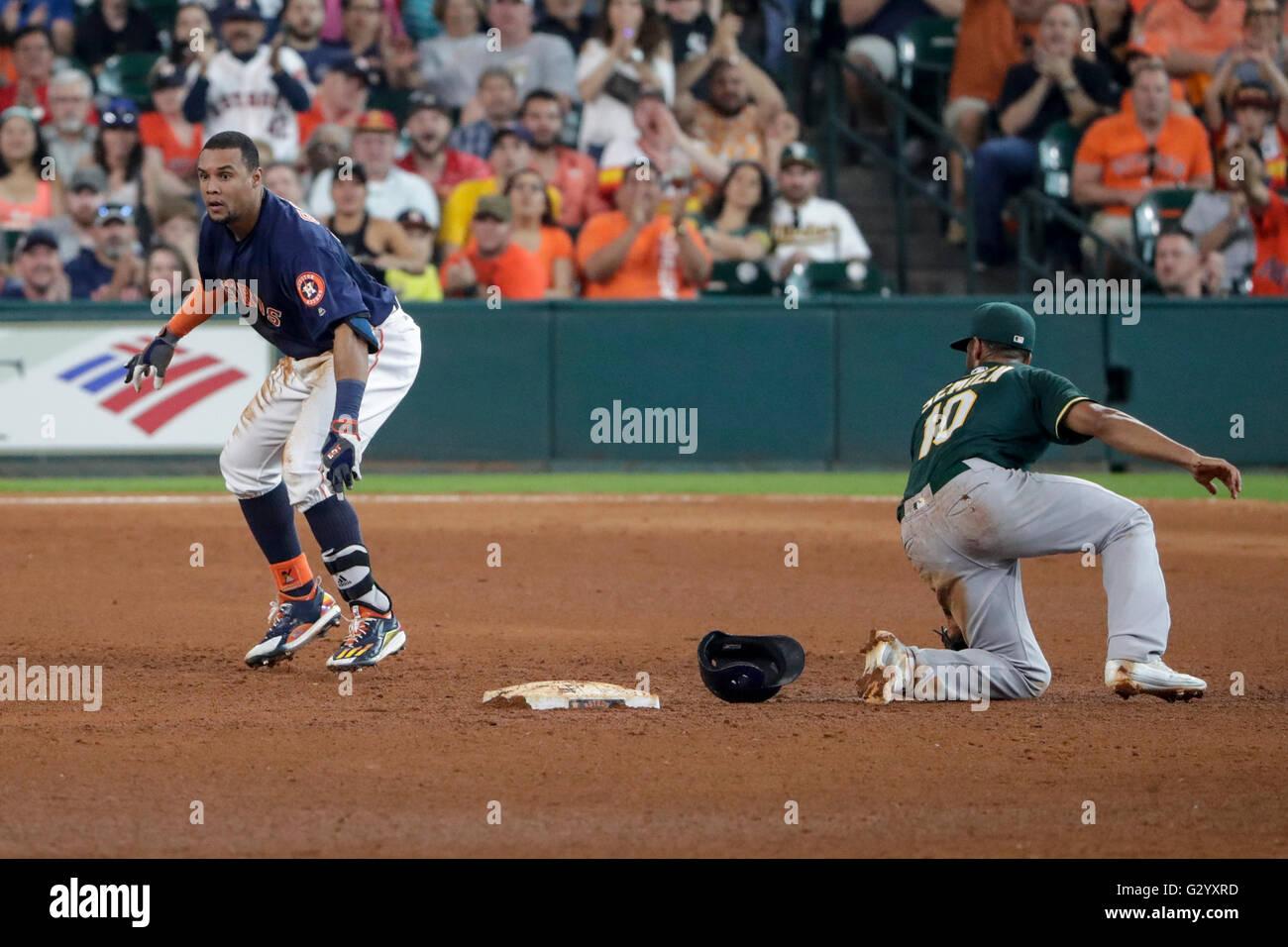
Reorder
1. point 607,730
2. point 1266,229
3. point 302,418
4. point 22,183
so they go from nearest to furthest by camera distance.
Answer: point 607,730
point 302,418
point 1266,229
point 22,183

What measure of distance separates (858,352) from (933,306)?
759 millimetres

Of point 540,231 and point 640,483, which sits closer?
point 640,483

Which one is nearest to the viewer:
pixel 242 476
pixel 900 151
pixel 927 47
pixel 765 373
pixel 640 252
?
pixel 242 476

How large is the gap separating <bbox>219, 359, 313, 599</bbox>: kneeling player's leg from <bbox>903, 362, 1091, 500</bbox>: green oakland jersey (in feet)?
8.41

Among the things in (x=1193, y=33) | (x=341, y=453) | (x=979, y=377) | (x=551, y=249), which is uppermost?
(x=1193, y=33)

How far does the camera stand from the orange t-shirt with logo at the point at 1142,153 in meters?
16.5

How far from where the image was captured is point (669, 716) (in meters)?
6.38

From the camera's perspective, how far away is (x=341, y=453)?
6605mm

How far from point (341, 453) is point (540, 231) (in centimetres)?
939

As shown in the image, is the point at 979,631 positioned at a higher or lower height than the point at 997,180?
lower

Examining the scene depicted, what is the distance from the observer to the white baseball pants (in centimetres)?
702

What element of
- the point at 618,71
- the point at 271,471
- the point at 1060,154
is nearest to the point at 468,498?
the point at 618,71

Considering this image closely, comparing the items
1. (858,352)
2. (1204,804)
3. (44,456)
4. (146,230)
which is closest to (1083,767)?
(1204,804)

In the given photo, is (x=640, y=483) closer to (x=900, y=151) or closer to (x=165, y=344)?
(x=900, y=151)
